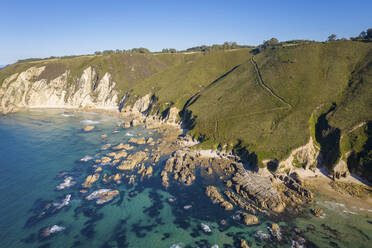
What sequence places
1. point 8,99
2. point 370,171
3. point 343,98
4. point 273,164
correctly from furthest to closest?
Result: point 8,99 < point 343,98 < point 273,164 < point 370,171

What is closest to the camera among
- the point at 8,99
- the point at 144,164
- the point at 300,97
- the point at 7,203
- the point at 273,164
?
the point at 7,203

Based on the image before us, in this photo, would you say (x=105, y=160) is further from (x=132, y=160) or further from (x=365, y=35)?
(x=365, y=35)

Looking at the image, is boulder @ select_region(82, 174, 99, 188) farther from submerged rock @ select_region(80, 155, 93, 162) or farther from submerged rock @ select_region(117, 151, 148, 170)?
submerged rock @ select_region(80, 155, 93, 162)

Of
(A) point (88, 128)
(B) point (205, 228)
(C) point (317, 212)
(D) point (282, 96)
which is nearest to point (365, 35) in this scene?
(D) point (282, 96)

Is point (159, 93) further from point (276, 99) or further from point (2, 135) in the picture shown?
point (2, 135)

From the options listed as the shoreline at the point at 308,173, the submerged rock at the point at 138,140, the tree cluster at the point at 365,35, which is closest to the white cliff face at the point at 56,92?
the shoreline at the point at 308,173

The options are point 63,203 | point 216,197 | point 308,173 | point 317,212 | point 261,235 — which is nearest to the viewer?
point 261,235

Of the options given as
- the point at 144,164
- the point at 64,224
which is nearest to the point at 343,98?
the point at 144,164
